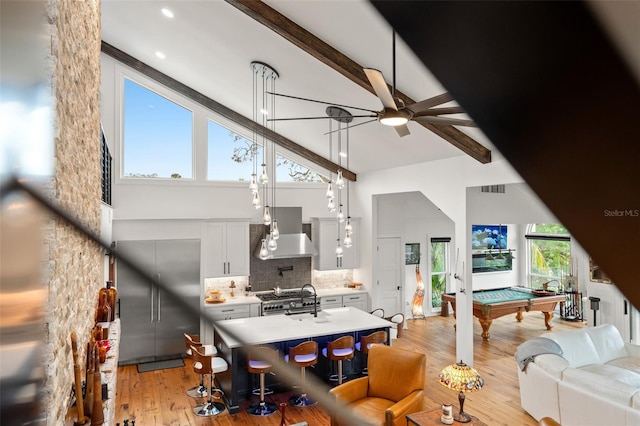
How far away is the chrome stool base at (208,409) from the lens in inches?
195

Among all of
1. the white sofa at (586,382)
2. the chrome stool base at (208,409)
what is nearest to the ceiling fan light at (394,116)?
the white sofa at (586,382)

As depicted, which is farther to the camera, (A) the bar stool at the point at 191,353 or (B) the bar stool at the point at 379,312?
(B) the bar stool at the point at 379,312

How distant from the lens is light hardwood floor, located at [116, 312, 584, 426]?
4.80 meters

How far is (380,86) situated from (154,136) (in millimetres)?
5548

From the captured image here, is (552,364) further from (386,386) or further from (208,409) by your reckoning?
(208,409)

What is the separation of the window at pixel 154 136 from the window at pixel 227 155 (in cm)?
36

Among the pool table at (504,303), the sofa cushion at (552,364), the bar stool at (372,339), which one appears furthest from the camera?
the pool table at (504,303)

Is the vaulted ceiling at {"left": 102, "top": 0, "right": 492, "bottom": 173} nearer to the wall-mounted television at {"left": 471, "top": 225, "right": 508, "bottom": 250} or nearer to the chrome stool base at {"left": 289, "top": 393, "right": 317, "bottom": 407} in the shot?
the chrome stool base at {"left": 289, "top": 393, "right": 317, "bottom": 407}

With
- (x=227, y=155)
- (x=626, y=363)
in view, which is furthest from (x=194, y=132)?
(x=626, y=363)

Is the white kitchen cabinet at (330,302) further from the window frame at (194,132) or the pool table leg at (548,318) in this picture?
the pool table leg at (548,318)

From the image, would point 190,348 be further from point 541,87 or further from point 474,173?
point 541,87

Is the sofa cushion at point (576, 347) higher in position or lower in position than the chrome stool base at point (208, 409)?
higher

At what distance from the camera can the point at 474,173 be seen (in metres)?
5.75

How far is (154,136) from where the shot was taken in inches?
277
